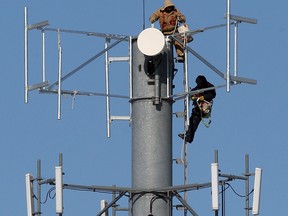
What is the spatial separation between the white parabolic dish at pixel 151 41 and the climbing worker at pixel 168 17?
4.42 feet

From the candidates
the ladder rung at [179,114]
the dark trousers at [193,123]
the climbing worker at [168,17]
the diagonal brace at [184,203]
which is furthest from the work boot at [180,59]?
the diagonal brace at [184,203]

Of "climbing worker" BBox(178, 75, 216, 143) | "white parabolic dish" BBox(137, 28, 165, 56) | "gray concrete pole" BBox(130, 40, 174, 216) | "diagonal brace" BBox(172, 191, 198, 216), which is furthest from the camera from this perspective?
"climbing worker" BBox(178, 75, 216, 143)

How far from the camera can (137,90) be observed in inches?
1777

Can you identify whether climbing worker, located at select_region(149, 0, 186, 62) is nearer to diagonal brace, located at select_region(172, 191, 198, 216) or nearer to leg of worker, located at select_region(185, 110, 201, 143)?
leg of worker, located at select_region(185, 110, 201, 143)

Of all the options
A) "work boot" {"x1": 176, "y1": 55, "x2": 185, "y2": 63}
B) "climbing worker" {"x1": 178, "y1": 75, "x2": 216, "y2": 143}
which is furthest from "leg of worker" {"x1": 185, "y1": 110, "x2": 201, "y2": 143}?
"work boot" {"x1": 176, "y1": 55, "x2": 185, "y2": 63}

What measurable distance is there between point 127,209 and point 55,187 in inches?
105

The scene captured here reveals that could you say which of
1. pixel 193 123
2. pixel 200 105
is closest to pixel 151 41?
pixel 200 105

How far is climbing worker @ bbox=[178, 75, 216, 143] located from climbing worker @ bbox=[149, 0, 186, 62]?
1.48 metres

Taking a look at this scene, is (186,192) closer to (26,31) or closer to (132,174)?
(132,174)

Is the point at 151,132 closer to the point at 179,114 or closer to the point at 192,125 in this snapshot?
the point at 179,114

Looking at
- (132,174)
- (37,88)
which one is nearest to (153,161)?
(132,174)

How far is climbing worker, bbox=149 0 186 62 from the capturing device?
46.3 m

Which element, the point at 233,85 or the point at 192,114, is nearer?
the point at 233,85

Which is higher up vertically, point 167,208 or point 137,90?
point 137,90
